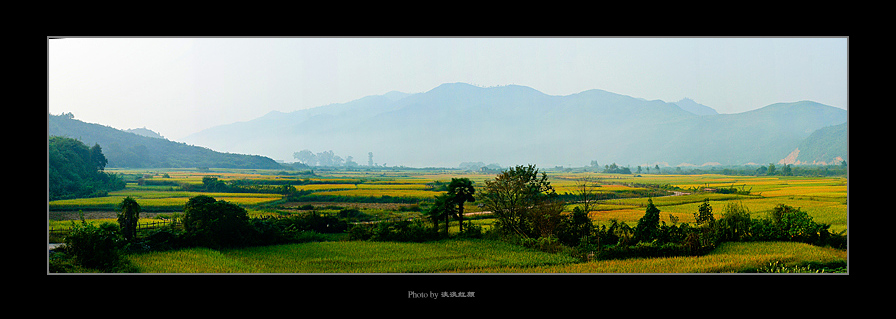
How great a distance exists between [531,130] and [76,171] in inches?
185

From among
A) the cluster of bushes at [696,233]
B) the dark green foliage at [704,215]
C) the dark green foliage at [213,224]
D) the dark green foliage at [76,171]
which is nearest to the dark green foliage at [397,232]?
the dark green foliage at [213,224]

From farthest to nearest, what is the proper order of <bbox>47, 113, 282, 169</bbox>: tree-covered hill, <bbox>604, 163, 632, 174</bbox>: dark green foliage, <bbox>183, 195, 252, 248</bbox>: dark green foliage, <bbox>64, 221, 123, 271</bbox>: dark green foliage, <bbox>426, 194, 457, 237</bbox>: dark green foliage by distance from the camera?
1. <bbox>604, 163, 632, 174</bbox>: dark green foliage
2. <bbox>426, 194, 457, 237</bbox>: dark green foliage
3. <bbox>183, 195, 252, 248</bbox>: dark green foliage
4. <bbox>47, 113, 282, 169</bbox>: tree-covered hill
5. <bbox>64, 221, 123, 271</bbox>: dark green foliage

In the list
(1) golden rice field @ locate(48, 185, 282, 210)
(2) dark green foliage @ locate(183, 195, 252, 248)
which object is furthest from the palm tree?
(2) dark green foliage @ locate(183, 195, 252, 248)

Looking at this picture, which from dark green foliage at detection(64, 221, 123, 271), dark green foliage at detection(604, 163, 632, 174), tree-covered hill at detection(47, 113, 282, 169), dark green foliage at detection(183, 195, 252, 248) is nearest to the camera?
dark green foliage at detection(64, 221, 123, 271)

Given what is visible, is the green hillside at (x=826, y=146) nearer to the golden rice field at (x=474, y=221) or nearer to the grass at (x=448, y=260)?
the golden rice field at (x=474, y=221)

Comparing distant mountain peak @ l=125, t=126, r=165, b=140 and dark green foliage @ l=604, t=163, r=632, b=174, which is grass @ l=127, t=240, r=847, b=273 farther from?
distant mountain peak @ l=125, t=126, r=165, b=140

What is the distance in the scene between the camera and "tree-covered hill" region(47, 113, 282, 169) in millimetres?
3867

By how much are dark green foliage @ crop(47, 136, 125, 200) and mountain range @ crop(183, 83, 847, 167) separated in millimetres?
811

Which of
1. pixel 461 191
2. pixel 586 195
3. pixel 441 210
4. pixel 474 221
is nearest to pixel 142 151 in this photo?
pixel 441 210

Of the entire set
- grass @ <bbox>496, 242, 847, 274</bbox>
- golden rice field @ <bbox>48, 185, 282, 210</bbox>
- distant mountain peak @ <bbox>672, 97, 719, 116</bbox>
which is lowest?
grass @ <bbox>496, 242, 847, 274</bbox>

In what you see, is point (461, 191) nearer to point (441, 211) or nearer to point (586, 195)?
point (441, 211)

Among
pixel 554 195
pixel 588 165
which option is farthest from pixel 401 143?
pixel 588 165

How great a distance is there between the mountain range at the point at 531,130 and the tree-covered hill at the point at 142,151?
10 centimetres

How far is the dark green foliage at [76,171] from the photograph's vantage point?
3.76 m
